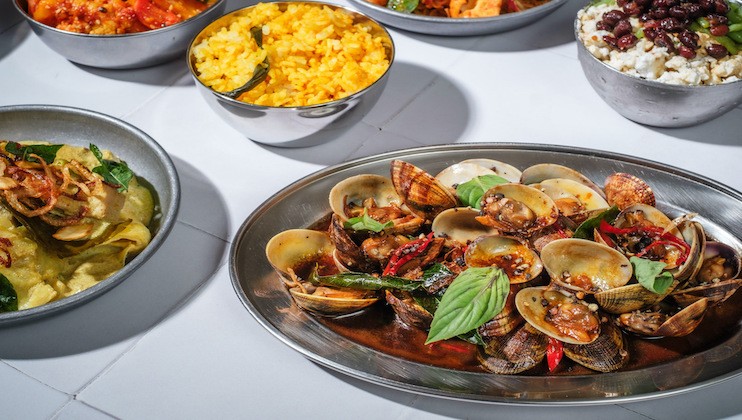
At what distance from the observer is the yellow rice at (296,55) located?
5.91 ft

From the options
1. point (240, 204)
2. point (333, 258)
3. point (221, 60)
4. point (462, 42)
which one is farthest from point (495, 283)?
point (462, 42)

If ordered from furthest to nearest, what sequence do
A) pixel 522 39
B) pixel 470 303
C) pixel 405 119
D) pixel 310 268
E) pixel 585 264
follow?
pixel 522 39 < pixel 405 119 < pixel 310 268 < pixel 585 264 < pixel 470 303

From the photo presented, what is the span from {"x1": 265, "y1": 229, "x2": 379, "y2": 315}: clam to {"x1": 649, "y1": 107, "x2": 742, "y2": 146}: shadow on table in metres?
1.00

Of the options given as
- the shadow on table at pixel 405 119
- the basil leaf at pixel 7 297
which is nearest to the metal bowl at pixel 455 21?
the shadow on table at pixel 405 119

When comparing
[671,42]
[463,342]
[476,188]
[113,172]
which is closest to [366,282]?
[463,342]

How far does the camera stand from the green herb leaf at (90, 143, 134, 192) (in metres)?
1.63

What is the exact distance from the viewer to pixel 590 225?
138 centimetres

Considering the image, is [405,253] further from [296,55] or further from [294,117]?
[296,55]

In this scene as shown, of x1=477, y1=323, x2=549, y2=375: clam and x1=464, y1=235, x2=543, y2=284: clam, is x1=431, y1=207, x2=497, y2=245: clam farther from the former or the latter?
x1=477, y1=323, x2=549, y2=375: clam

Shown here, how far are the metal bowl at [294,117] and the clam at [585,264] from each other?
646 mm

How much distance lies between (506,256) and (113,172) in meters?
→ 0.90

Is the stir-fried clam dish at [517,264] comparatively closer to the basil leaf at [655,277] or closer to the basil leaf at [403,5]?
the basil leaf at [655,277]

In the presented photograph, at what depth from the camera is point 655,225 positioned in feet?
4.66

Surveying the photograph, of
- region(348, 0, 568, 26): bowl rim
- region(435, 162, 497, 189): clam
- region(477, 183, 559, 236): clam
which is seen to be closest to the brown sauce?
region(477, 183, 559, 236): clam
